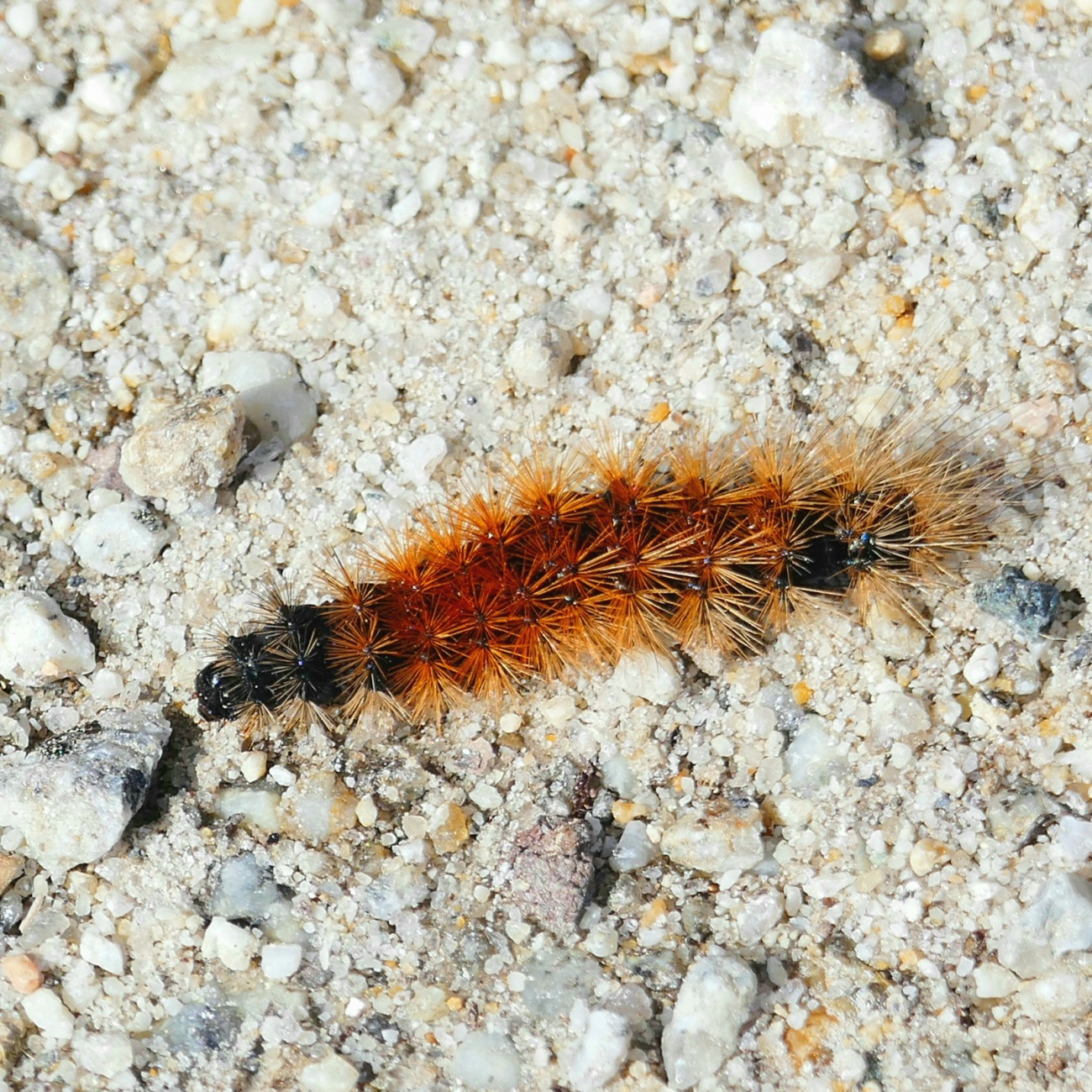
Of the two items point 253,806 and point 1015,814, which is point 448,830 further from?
point 1015,814

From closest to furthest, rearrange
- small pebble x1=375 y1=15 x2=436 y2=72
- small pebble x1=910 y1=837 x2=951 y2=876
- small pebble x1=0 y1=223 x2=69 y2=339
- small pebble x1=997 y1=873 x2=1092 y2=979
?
small pebble x1=997 y1=873 x2=1092 y2=979 < small pebble x1=910 y1=837 x2=951 y2=876 < small pebble x1=0 y1=223 x2=69 y2=339 < small pebble x1=375 y1=15 x2=436 y2=72

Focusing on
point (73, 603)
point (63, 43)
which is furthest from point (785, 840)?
point (63, 43)

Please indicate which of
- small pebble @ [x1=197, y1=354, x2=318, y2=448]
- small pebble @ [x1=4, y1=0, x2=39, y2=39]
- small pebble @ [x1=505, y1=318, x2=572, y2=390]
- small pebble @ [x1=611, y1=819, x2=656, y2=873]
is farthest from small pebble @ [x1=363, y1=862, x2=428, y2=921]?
small pebble @ [x1=4, y1=0, x2=39, y2=39]

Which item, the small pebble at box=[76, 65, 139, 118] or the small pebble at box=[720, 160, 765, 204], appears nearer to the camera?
the small pebble at box=[720, 160, 765, 204]

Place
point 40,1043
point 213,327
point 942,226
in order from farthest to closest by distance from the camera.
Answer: point 213,327
point 942,226
point 40,1043

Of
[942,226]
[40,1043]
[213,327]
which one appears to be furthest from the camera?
[213,327]

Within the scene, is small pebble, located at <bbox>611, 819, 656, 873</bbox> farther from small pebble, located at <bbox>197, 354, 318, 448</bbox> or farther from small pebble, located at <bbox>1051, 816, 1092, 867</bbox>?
small pebble, located at <bbox>197, 354, 318, 448</bbox>

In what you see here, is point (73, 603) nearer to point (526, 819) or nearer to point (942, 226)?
point (526, 819)
